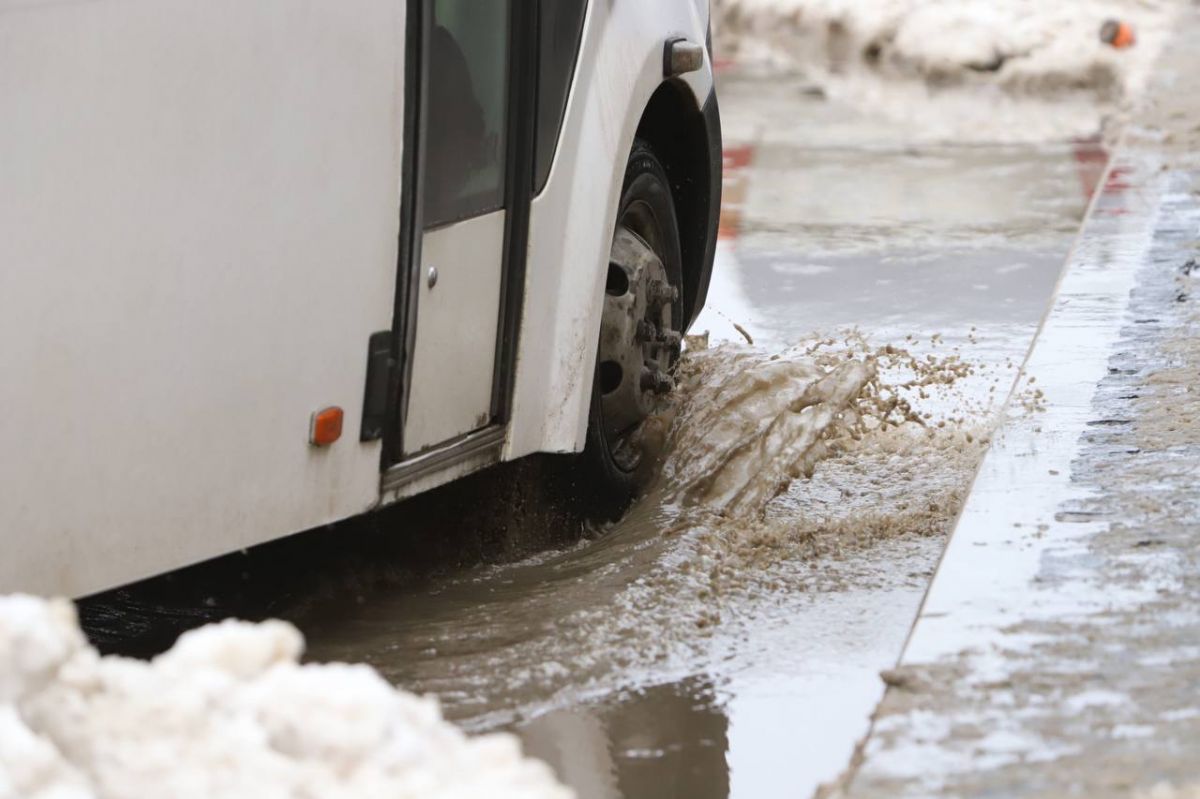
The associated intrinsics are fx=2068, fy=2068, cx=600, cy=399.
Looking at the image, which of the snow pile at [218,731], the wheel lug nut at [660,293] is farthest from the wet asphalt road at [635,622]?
the snow pile at [218,731]

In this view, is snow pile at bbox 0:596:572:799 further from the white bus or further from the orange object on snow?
the orange object on snow

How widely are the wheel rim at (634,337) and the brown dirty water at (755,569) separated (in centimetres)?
16

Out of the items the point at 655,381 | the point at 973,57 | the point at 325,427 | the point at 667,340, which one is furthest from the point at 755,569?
the point at 973,57

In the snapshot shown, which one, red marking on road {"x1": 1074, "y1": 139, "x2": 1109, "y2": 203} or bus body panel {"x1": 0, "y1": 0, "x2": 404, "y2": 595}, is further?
red marking on road {"x1": 1074, "y1": 139, "x2": 1109, "y2": 203}

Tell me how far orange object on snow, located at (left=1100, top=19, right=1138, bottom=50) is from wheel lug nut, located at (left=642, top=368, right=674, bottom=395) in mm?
13112

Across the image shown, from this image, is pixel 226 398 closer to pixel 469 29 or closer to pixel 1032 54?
pixel 469 29

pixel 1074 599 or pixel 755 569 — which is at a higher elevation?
pixel 1074 599

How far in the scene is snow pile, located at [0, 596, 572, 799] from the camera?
281 centimetres

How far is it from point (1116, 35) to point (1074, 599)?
14.5 metres

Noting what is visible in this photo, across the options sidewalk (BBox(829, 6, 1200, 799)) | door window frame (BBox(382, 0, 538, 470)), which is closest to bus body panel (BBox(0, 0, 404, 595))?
door window frame (BBox(382, 0, 538, 470))

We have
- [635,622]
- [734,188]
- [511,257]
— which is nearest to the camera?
[635,622]

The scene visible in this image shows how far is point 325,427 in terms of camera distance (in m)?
4.30

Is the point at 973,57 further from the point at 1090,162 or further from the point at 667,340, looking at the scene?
the point at 667,340

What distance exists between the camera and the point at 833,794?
11.1ft
